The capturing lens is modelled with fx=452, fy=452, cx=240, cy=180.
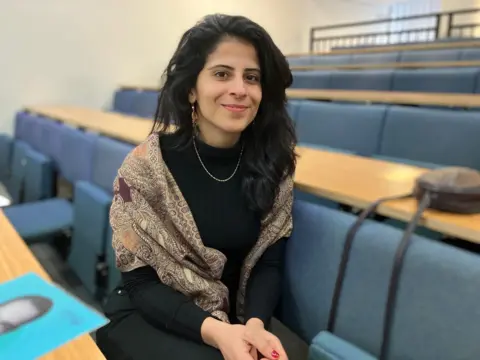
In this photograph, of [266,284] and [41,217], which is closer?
[266,284]

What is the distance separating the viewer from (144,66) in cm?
489

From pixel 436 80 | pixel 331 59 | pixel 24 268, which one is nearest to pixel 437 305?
pixel 24 268

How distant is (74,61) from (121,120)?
2081 millimetres

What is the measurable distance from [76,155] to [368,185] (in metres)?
1.60

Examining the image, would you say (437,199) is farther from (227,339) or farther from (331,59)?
(331,59)

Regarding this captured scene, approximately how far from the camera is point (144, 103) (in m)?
4.11

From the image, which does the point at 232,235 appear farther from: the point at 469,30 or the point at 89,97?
the point at 469,30

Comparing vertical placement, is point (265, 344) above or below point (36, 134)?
below

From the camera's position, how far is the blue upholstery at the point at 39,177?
8.04 ft

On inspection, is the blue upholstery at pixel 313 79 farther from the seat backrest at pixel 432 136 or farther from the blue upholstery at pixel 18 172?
the blue upholstery at pixel 18 172

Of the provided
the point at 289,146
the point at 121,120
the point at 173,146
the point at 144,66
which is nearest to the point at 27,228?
the point at 121,120

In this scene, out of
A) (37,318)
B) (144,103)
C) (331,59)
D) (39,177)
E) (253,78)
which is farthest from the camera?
(331,59)

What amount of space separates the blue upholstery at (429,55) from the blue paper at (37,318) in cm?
394

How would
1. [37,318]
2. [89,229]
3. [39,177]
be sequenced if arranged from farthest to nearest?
[39,177], [89,229], [37,318]
